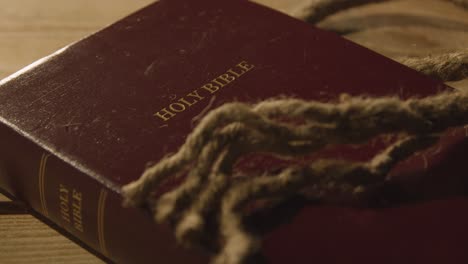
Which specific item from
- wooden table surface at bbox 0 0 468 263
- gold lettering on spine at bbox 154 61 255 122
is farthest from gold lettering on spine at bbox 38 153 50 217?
wooden table surface at bbox 0 0 468 263

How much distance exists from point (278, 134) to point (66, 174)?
184 millimetres

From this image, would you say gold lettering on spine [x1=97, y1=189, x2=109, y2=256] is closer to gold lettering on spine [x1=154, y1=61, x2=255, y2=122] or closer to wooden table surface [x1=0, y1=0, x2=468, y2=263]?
gold lettering on spine [x1=154, y1=61, x2=255, y2=122]

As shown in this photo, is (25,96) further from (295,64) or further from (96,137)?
(295,64)

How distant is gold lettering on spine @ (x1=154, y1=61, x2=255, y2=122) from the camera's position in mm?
524

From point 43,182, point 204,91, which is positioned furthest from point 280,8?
point 43,182

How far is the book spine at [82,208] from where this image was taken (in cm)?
46

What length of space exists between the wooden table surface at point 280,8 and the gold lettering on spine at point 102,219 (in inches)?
12.7

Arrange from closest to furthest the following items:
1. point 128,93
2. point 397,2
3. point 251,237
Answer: point 251,237 < point 128,93 < point 397,2

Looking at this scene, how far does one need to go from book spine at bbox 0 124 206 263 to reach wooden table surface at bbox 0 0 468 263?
232 mm

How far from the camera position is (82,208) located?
0.51m

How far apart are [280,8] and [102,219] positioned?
0.51 metres

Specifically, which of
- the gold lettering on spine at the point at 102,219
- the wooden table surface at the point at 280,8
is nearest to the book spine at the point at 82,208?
the gold lettering on spine at the point at 102,219

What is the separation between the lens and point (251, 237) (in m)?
0.42

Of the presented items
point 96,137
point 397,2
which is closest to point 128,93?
point 96,137
